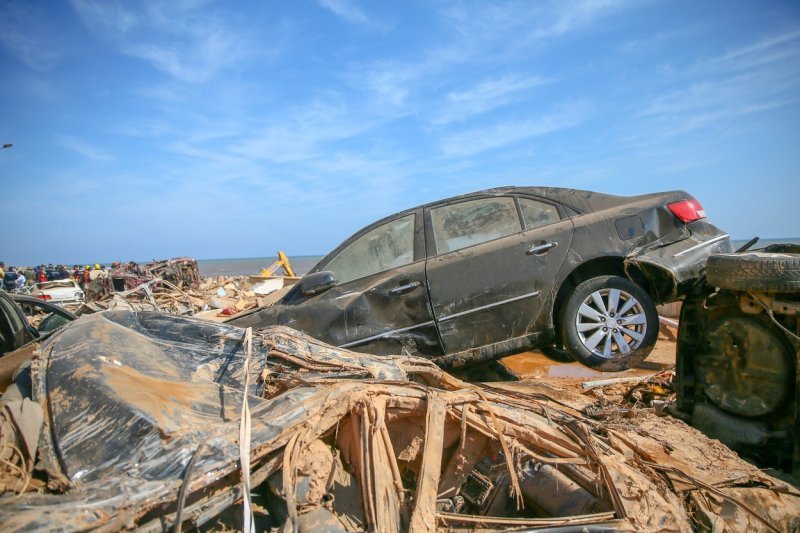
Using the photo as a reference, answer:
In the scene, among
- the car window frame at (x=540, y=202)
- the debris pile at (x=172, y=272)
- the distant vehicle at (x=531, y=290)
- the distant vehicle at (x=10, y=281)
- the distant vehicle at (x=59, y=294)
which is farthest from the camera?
the distant vehicle at (x=10, y=281)

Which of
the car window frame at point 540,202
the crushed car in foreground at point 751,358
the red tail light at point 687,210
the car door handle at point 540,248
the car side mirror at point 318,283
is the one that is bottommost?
the crushed car in foreground at point 751,358

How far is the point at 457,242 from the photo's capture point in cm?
441

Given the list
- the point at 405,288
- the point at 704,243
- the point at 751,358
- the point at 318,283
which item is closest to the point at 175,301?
the point at 318,283

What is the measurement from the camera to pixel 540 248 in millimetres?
4188

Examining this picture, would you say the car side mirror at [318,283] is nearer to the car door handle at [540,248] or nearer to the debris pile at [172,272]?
the car door handle at [540,248]

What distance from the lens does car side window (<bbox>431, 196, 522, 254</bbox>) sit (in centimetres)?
440

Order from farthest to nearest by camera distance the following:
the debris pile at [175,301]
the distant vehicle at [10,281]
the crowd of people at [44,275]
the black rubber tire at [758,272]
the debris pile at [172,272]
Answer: the crowd of people at [44,275] < the distant vehicle at [10,281] < the debris pile at [172,272] < the debris pile at [175,301] < the black rubber tire at [758,272]

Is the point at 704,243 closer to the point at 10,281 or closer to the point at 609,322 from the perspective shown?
the point at 609,322

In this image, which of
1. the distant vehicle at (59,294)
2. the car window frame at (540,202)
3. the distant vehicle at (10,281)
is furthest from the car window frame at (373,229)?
the distant vehicle at (10,281)

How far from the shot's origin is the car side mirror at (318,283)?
4312 mm

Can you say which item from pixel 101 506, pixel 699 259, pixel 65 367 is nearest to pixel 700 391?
pixel 699 259

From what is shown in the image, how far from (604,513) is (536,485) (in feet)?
0.88

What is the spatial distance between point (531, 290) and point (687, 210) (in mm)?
1612

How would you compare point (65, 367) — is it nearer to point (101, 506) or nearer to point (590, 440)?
point (101, 506)
